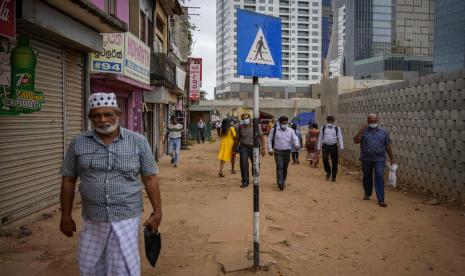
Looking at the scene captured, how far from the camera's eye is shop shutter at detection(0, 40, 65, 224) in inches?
255

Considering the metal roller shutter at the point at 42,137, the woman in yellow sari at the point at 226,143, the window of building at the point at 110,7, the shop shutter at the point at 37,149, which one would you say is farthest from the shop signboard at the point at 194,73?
the shop shutter at the point at 37,149

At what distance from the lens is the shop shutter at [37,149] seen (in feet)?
21.3

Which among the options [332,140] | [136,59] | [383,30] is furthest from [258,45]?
[383,30]

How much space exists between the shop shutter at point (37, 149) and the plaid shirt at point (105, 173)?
140 inches

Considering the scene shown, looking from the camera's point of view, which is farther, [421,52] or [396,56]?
[421,52]

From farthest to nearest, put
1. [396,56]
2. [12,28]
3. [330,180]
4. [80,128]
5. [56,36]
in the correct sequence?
[396,56] < [330,180] < [80,128] < [56,36] < [12,28]

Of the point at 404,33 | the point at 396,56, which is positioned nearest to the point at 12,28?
the point at 396,56

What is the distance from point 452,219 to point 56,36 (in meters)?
7.09

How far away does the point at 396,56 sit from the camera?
113 metres

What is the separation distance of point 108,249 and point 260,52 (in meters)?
2.74

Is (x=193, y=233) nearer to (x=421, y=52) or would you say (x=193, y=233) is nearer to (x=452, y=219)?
(x=452, y=219)

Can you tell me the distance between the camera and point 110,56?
400 inches

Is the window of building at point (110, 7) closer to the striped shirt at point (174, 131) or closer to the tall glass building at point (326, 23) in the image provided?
the striped shirt at point (174, 131)

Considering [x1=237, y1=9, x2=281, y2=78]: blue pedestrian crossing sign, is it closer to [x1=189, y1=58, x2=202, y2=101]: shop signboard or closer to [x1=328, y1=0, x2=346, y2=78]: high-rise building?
[x1=189, y1=58, x2=202, y2=101]: shop signboard
